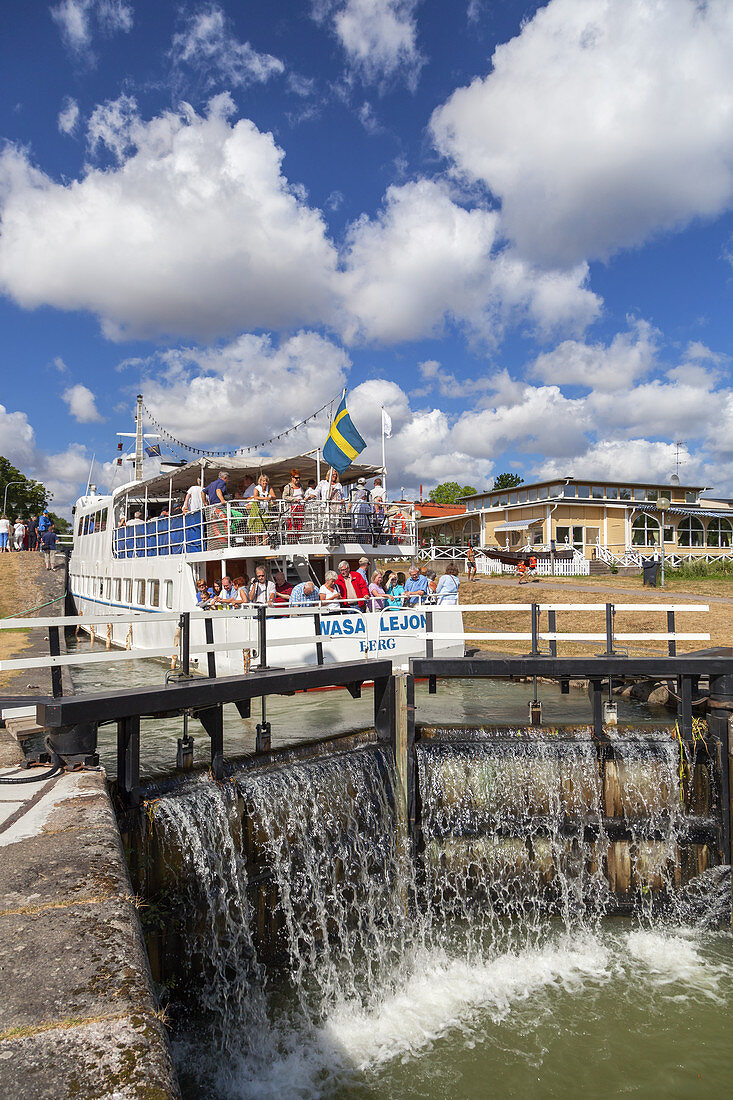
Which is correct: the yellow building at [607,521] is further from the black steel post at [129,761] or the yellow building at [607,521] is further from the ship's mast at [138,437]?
the black steel post at [129,761]

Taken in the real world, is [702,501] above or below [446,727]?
above

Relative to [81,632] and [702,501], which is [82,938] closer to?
[81,632]

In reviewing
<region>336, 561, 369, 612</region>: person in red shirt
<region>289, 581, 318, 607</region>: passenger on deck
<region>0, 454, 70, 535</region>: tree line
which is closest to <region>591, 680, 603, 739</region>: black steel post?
<region>336, 561, 369, 612</region>: person in red shirt

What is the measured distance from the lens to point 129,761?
6344 mm

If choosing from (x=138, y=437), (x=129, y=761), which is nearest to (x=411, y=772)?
(x=129, y=761)

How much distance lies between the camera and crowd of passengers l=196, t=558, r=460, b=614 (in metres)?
14.0

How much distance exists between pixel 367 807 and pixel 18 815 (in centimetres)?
457

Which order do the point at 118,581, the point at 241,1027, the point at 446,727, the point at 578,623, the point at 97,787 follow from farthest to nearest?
the point at 118,581 < the point at 578,623 < the point at 446,727 < the point at 241,1027 < the point at 97,787

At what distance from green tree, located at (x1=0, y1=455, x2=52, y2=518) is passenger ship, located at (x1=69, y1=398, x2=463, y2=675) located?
4787 centimetres

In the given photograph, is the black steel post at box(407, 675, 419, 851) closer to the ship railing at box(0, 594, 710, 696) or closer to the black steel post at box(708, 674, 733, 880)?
the ship railing at box(0, 594, 710, 696)

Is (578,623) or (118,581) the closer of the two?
(578,623)

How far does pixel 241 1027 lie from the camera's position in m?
6.39

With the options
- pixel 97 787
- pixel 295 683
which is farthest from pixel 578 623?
pixel 97 787

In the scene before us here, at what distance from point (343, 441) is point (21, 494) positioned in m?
61.9
